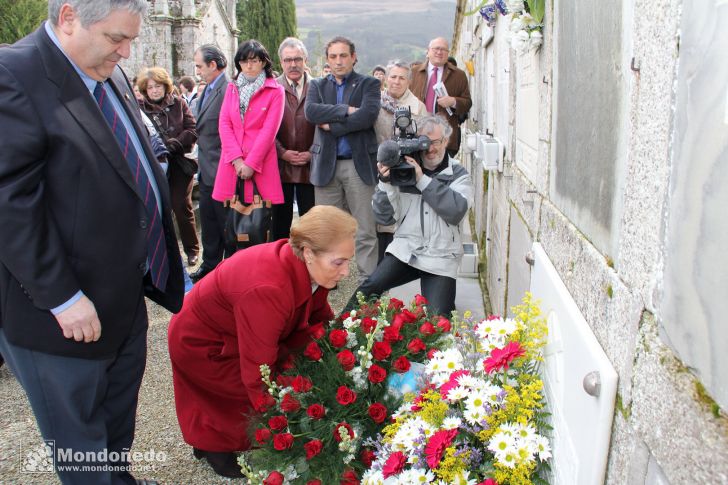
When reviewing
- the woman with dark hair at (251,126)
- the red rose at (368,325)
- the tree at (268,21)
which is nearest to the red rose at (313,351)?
the red rose at (368,325)

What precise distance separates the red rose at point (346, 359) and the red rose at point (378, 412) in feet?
0.74

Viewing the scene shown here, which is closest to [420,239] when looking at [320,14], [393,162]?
[393,162]

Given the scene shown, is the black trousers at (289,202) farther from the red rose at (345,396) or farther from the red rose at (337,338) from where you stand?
the red rose at (345,396)

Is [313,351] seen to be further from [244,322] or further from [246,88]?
[246,88]

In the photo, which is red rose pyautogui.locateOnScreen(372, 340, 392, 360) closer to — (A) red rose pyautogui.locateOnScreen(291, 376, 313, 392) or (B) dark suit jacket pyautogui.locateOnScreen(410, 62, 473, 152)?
(A) red rose pyautogui.locateOnScreen(291, 376, 313, 392)

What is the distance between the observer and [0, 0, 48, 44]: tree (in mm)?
12172

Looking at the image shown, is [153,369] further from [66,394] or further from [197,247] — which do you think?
[197,247]

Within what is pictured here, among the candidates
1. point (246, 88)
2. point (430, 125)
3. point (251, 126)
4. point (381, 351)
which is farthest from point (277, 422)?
point (246, 88)

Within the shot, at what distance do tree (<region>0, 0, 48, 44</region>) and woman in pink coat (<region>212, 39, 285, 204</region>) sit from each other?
930 centimetres

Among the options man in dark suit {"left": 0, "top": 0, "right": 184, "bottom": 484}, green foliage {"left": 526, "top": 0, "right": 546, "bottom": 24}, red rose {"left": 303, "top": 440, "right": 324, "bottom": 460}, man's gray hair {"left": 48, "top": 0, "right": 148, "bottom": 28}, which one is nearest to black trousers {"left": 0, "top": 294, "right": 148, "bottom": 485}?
man in dark suit {"left": 0, "top": 0, "right": 184, "bottom": 484}

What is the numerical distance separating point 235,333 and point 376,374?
2.76 ft

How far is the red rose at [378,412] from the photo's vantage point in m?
2.20

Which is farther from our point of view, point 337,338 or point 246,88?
point 246,88

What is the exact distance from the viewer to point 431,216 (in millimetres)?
3750
